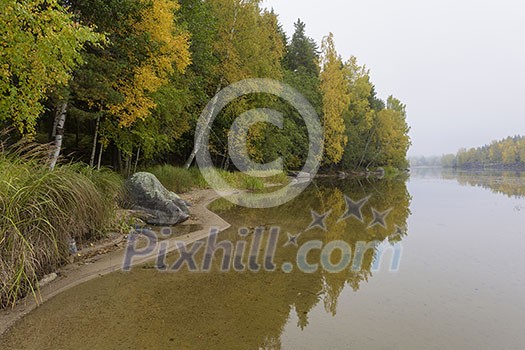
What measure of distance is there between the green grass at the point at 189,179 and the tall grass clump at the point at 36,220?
7.51 meters

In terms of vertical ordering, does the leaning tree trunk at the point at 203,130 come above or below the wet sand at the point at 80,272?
above

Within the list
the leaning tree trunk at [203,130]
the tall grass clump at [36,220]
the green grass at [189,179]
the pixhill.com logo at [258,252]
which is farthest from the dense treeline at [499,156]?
the tall grass clump at [36,220]

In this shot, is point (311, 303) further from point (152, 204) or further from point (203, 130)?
point (203, 130)

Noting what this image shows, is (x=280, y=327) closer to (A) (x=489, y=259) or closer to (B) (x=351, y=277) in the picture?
(B) (x=351, y=277)

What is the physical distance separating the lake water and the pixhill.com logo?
56 millimetres

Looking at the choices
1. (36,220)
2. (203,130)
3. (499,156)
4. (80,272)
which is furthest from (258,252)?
(499,156)

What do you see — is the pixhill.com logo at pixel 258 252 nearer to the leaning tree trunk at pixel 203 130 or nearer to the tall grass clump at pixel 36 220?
the tall grass clump at pixel 36 220

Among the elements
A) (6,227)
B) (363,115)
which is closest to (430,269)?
(6,227)

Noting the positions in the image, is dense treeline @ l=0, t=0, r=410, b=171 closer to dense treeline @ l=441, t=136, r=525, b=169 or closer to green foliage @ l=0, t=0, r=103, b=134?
green foliage @ l=0, t=0, r=103, b=134

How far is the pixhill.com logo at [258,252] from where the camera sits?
5.99m

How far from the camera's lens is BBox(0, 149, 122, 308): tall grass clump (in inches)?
159

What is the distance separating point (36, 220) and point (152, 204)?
14.9ft

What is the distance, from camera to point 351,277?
18.4 ft

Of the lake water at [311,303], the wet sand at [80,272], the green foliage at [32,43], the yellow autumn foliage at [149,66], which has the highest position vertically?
the yellow autumn foliage at [149,66]
